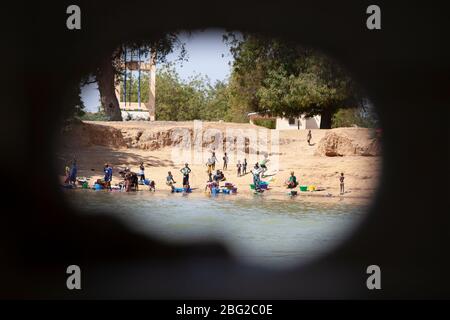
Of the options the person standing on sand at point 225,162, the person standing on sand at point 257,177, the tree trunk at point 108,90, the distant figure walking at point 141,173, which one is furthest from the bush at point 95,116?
the person standing on sand at point 257,177

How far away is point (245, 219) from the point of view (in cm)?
947

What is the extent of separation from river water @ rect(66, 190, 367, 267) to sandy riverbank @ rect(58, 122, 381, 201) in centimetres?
127

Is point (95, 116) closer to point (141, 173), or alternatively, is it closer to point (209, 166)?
point (141, 173)

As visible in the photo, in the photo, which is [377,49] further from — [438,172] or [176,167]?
[176,167]

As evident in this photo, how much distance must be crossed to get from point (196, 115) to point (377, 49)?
13254mm

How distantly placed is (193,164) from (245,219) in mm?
5857

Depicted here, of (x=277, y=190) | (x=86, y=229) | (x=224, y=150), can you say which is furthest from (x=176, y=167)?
(x=86, y=229)

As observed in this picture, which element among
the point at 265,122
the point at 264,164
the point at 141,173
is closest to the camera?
the point at 141,173

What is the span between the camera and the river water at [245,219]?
595 cm

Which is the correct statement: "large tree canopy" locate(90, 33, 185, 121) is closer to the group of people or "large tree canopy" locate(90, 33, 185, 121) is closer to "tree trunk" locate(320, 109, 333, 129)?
the group of people

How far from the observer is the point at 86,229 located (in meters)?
5.44

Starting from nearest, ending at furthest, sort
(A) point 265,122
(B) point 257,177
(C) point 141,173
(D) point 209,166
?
(C) point 141,173 < (B) point 257,177 < (D) point 209,166 < (A) point 265,122

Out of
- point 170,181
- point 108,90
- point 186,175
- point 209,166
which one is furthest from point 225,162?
point 108,90

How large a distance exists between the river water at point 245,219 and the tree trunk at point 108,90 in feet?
7.11
